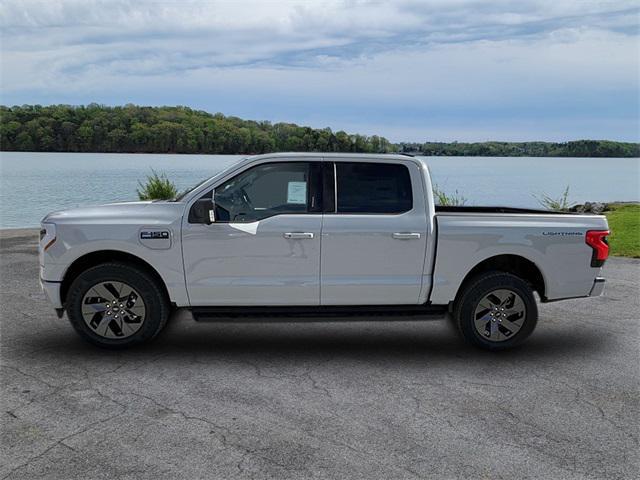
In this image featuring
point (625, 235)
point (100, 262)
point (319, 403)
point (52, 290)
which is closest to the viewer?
point (319, 403)

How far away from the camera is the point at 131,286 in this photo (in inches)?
234

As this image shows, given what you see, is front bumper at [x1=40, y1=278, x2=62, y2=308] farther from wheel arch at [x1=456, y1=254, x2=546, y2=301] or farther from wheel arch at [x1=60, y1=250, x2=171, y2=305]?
wheel arch at [x1=456, y1=254, x2=546, y2=301]

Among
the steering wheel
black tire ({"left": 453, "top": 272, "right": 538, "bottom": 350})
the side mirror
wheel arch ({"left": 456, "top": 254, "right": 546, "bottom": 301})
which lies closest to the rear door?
black tire ({"left": 453, "top": 272, "right": 538, "bottom": 350})

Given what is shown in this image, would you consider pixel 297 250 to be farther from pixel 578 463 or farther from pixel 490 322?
pixel 578 463

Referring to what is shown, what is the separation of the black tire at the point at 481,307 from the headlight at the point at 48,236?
3.96 metres

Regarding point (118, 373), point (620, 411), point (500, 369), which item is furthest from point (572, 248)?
point (118, 373)

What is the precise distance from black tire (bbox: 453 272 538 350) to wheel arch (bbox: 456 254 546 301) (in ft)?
0.50

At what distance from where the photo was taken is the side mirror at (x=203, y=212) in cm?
580

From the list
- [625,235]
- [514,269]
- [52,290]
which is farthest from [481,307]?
[625,235]

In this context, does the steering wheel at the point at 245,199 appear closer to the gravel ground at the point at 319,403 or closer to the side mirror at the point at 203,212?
the side mirror at the point at 203,212

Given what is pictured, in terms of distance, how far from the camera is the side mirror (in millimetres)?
5805

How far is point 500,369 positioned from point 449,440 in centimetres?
173

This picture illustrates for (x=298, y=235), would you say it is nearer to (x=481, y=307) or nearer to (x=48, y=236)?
(x=481, y=307)

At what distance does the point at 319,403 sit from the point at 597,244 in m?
3.30
